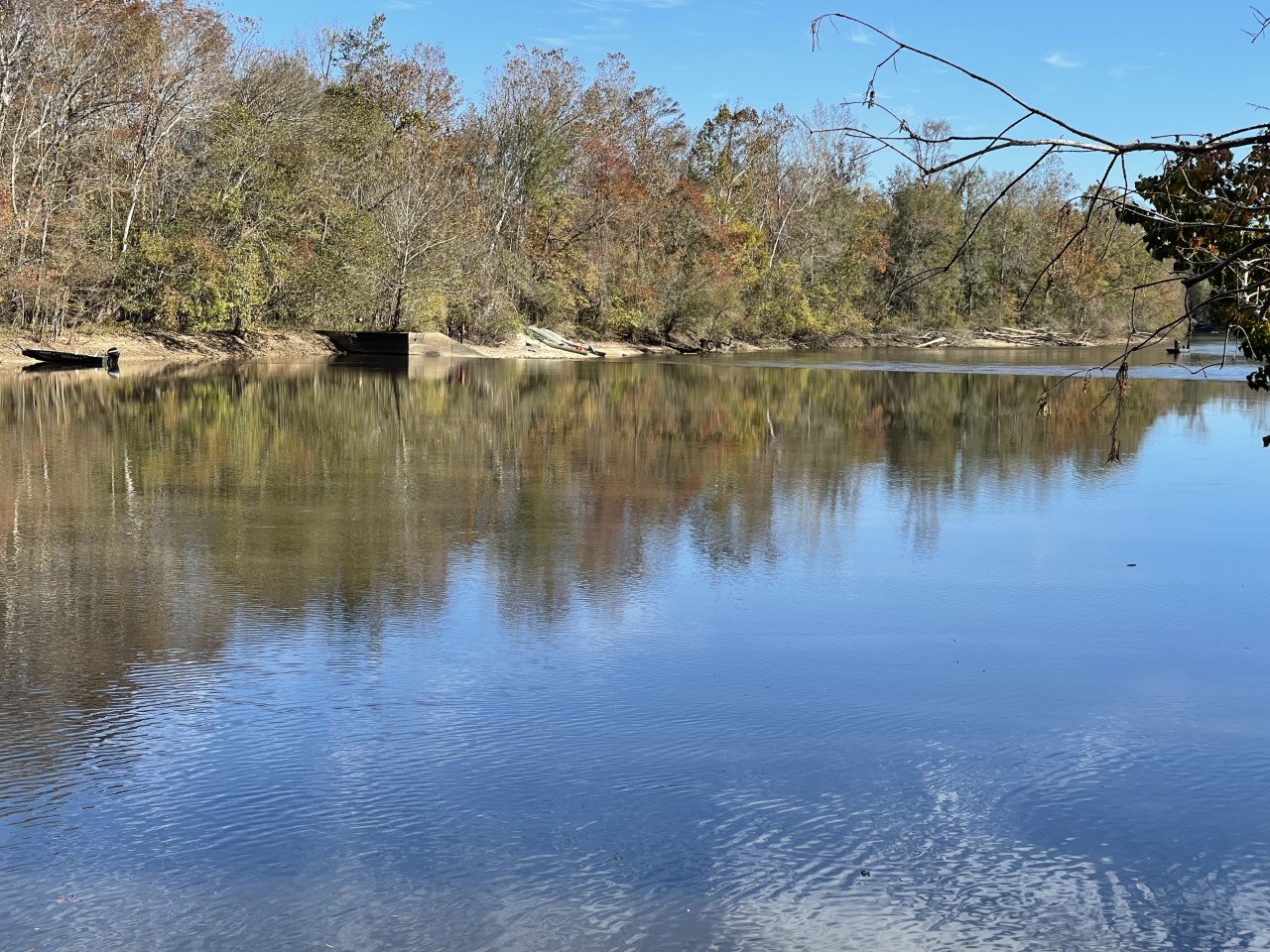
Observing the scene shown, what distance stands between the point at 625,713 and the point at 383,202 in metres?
53.2

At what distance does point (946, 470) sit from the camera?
18.2 m

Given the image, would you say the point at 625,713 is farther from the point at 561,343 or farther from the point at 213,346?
the point at 561,343

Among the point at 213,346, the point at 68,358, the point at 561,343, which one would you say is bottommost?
the point at 68,358

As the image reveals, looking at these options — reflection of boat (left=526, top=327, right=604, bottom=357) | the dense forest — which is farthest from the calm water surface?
reflection of boat (left=526, top=327, right=604, bottom=357)

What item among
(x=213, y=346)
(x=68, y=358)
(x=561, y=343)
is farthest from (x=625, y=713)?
(x=561, y=343)

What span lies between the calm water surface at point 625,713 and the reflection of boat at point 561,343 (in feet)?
153

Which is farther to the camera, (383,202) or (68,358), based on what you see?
(383,202)

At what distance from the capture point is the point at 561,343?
64062mm

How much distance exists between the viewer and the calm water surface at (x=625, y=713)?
4.93 meters

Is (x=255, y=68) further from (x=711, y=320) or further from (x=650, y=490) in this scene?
(x=650, y=490)

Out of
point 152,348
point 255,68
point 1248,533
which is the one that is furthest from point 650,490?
point 255,68

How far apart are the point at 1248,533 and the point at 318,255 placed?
45.9 metres

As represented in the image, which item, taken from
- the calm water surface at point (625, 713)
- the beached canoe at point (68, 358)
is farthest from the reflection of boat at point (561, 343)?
the calm water surface at point (625, 713)

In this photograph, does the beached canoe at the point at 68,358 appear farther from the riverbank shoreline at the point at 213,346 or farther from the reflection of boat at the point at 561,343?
the reflection of boat at the point at 561,343
